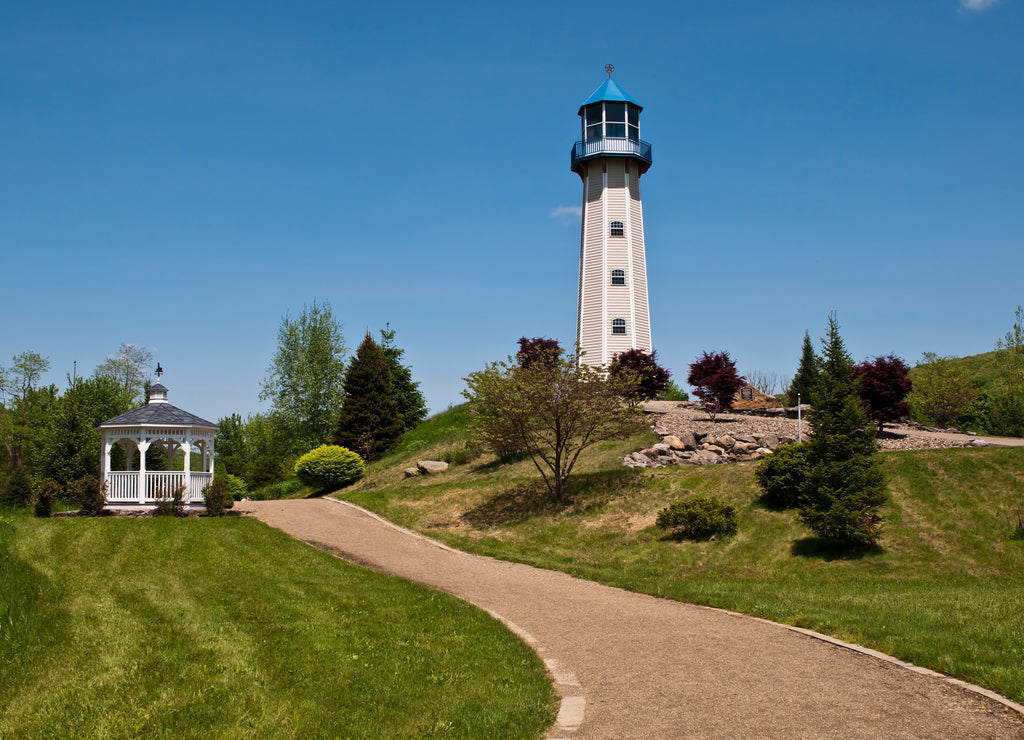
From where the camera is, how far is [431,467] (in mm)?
34094

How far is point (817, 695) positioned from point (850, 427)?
12.5m

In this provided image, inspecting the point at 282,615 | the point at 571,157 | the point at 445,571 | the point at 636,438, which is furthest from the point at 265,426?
the point at 282,615

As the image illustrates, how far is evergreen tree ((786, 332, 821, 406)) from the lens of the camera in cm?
4191

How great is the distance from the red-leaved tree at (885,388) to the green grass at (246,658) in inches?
842

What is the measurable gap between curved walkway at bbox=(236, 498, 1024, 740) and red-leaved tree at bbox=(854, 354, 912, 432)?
61.8 feet

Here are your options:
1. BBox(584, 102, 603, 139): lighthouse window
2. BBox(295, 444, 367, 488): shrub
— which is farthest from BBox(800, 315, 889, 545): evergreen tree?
BBox(584, 102, 603, 139): lighthouse window

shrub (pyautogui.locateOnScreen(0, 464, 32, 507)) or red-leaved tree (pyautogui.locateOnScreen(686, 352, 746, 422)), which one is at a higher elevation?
red-leaved tree (pyautogui.locateOnScreen(686, 352, 746, 422))

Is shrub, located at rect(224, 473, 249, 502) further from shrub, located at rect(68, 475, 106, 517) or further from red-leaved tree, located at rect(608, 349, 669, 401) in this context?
red-leaved tree, located at rect(608, 349, 669, 401)

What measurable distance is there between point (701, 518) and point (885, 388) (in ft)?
44.5

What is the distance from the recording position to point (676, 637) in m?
11.4

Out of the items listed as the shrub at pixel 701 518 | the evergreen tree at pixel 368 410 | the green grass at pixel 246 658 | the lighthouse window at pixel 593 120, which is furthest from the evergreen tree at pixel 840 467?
the evergreen tree at pixel 368 410

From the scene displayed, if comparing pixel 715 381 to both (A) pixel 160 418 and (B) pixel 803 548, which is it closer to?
(B) pixel 803 548

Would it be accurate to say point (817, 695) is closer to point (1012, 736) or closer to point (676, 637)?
point (1012, 736)

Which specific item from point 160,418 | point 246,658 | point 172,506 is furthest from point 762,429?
point 246,658
